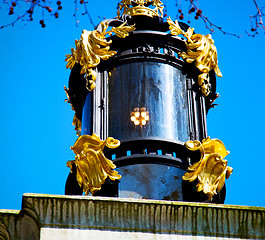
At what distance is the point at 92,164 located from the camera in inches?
835

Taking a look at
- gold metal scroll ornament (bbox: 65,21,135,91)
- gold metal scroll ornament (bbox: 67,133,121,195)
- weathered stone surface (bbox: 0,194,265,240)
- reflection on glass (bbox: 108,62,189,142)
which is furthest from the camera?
gold metal scroll ornament (bbox: 65,21,135,91)

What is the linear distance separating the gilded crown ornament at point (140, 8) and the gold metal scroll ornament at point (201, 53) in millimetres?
1209

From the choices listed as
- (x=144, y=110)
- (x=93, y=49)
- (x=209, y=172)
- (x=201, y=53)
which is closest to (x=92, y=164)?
(x=144, y=110)

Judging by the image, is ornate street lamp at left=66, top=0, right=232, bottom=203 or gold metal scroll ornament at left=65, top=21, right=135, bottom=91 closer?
ornate street lamp at left=66, top=0, right=232, bottom=203

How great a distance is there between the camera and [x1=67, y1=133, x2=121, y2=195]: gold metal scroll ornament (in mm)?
21094

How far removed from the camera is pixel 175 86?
23.2 m

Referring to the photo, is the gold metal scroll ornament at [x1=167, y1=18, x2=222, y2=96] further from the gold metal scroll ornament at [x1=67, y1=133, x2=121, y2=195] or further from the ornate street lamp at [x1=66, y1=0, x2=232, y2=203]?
the gold metal scroll ornament at [x1=67, y1=133, x2=121, y2=195]

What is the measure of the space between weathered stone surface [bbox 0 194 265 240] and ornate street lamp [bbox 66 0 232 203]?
168 cm

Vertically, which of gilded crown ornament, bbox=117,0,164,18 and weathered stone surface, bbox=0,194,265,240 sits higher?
gilded crown ornament, bbox=117,0,164,18

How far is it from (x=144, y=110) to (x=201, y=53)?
89.1 inches

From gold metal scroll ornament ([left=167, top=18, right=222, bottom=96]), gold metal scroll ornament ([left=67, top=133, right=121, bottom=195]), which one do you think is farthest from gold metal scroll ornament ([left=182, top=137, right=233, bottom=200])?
gold metal scroll ornament ([left=167, top=18, right=222, bottom=96])

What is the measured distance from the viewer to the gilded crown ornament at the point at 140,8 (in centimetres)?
2502

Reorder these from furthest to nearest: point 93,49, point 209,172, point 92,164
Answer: point 93,49 → point 209,172 → point 92,164

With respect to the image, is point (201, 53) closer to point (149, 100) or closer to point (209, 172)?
point (149, 100)
